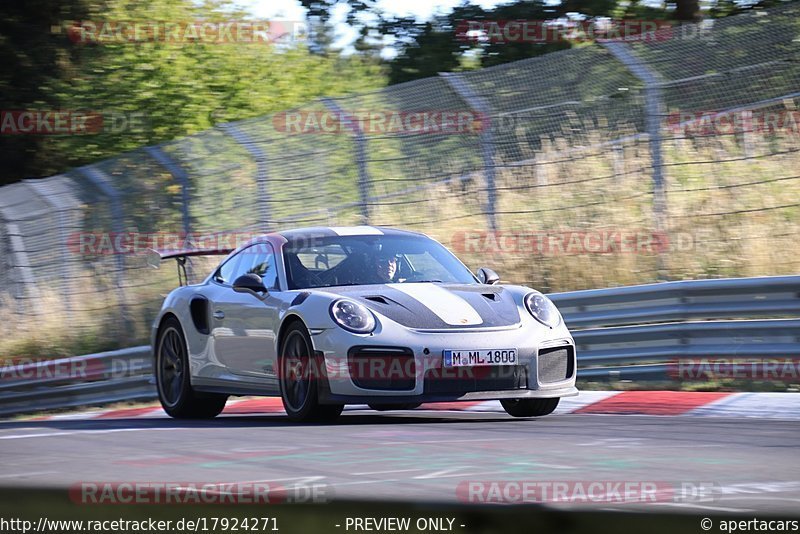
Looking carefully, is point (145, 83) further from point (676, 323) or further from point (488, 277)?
point (488, 277)

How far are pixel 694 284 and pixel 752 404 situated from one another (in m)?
1.61

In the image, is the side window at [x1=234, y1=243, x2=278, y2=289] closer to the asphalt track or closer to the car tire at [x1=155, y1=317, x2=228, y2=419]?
the car tire at [x1=155, y1=317, x2=228, y2=419]

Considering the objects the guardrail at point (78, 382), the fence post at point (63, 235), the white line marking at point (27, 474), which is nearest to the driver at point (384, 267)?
the white line marking at point (27, 474)

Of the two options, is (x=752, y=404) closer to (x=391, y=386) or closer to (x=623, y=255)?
(x=391, y=386)

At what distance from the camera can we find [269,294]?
807 cm

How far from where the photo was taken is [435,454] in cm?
553

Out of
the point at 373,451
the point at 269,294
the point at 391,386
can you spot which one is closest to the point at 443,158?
the point at 269,294

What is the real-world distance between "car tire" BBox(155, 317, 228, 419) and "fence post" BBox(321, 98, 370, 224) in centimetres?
310

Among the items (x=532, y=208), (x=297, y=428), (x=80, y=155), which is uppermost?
(x=297, y=428)

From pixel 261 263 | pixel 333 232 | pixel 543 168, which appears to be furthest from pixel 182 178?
pixel 333 232

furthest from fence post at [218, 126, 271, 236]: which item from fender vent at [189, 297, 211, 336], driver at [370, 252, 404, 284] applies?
driver at [370, 252, 404, 284]

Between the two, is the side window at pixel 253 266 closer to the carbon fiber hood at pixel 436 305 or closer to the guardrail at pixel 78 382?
the carbon fiber hood at pixel 436 305

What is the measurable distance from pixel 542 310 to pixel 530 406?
0.62m

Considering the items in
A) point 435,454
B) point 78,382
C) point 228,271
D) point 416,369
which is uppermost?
point 435,454
